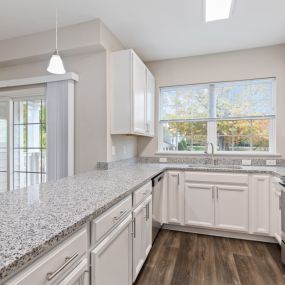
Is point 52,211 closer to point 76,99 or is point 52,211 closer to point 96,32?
point 76,99

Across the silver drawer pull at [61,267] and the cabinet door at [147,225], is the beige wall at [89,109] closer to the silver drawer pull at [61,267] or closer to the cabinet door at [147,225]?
the cabinet door at [147,225]

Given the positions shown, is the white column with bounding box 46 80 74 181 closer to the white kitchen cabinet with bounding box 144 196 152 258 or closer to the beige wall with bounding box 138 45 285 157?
the white kitchen cabinet with bounding box 144 196 152 258

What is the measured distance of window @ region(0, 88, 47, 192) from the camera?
290 cm

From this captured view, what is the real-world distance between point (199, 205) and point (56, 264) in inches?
86.2

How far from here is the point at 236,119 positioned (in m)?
3.19

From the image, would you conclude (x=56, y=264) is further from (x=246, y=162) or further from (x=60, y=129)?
(x=246, y=162)

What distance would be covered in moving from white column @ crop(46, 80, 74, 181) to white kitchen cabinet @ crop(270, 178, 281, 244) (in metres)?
2.40

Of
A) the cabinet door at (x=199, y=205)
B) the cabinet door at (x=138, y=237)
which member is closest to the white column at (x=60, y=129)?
the cabinet door at (x=138, y=237)

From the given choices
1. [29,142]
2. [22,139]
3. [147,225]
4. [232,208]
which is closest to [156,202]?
[147,225]

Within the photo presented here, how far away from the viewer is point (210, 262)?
81.3 inches

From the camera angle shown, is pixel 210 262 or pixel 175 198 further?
pixel 175 198

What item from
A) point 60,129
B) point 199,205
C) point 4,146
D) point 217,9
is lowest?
point 199,205

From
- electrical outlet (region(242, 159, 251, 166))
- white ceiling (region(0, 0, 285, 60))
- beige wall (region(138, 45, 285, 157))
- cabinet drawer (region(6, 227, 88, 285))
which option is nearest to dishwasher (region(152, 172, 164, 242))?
beige wall (region(138, 45, 285, 157))

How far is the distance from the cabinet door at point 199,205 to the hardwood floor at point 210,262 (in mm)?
207
